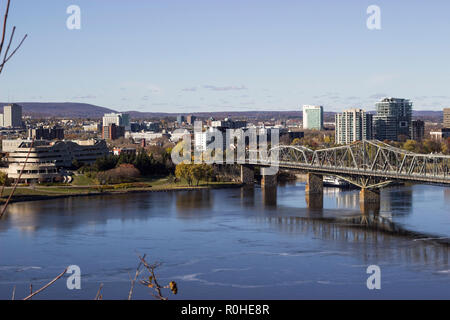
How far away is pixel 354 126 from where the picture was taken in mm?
70688

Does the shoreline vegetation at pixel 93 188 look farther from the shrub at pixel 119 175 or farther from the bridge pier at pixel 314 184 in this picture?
the bridge pier at pixel 314 184

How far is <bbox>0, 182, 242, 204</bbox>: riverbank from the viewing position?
32.4 m

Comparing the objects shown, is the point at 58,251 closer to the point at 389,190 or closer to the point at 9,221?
the point at 9,221

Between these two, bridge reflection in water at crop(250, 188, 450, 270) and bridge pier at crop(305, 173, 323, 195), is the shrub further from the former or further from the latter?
bridge pier at crop(305, 173, 323, 195)

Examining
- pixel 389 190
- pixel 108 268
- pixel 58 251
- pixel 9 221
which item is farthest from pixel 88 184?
pixel 108 268

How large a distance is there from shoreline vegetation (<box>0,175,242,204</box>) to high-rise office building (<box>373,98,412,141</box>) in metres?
36.7

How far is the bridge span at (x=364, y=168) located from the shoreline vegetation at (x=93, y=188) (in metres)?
2.09

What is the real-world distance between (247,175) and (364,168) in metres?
8.78

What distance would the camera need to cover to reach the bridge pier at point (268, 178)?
3878cm

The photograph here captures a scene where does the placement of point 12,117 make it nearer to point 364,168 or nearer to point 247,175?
point 247,175

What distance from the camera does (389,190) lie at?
36500 mm

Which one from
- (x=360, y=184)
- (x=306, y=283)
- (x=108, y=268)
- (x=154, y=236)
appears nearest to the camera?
(x=306, y=283)

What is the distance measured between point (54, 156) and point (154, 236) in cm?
2101

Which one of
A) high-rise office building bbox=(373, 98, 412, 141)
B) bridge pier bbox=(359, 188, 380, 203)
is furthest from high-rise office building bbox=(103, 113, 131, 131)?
bridge pier bbox=(359, 188, 380, 203)
